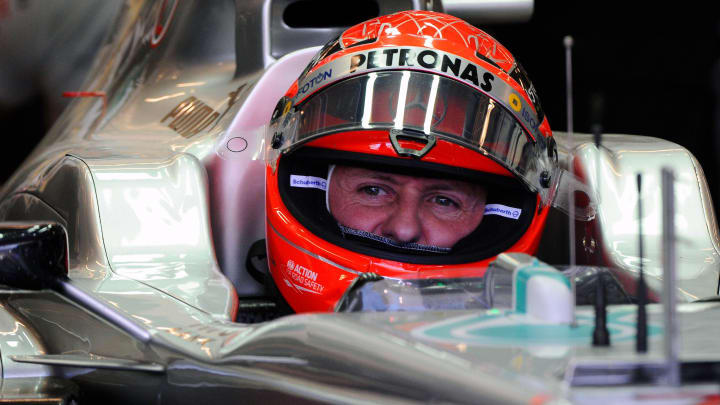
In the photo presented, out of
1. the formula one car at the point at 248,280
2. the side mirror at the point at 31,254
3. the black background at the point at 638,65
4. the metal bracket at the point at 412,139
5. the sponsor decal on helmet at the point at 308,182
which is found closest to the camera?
the formula one car at the point at 248,280

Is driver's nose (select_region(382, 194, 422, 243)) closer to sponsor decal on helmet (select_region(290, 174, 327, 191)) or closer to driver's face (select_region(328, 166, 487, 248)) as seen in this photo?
driver's face (select_region(328, 166, 487, 248))

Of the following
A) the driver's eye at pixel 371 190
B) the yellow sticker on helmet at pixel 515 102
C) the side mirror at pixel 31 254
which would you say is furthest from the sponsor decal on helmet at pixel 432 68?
the side mirror at pixel 31 254

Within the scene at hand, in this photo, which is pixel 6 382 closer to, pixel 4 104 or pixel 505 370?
pixel 505 370

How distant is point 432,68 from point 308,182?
1.22 ft

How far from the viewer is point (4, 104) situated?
141 inches

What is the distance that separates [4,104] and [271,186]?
205cm

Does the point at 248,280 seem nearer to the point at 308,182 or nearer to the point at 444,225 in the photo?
the point at 308,182

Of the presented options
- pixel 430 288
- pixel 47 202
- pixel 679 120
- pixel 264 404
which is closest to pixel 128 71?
pixel 47 202

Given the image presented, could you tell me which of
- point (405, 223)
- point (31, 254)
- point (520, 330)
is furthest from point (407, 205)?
point (520, 330)

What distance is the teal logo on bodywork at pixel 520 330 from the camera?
3.17 ft

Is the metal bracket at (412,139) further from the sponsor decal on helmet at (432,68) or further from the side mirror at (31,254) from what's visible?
the side mirror at (31,254)

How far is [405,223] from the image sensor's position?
72.6 inches

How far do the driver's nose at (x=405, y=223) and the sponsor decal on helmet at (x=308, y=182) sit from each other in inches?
7.4

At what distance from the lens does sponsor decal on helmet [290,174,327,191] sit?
6.43ft
